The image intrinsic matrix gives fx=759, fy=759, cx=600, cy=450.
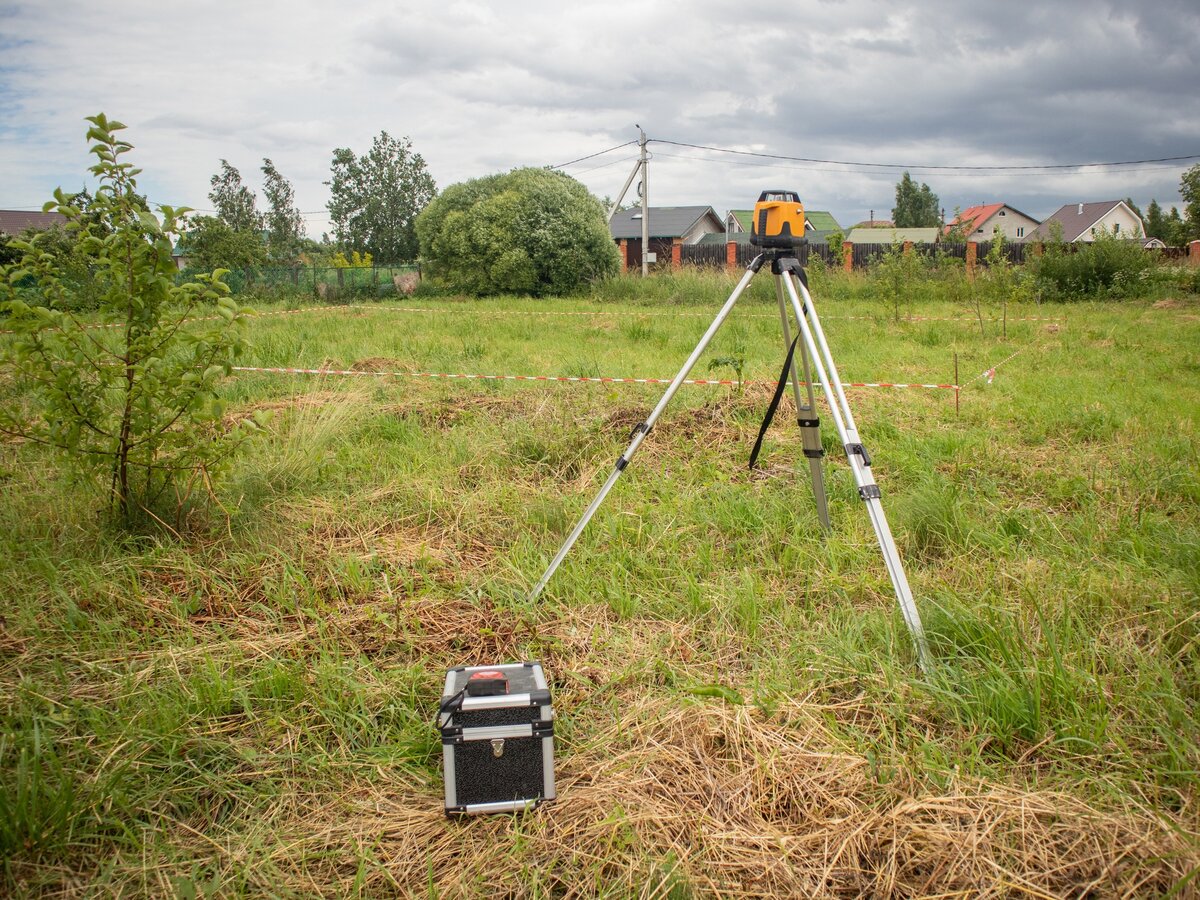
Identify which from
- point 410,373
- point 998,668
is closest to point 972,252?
point 410,373

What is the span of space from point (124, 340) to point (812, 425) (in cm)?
319

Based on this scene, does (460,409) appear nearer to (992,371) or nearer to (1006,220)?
(992,371)

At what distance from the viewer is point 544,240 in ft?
74.4

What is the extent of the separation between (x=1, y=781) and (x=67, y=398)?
187 centimetres

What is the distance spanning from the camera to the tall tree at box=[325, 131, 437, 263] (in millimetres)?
47312

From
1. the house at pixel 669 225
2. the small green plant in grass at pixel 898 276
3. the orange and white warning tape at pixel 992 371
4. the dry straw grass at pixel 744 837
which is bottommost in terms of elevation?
the dry straw grass at pixel 744 837

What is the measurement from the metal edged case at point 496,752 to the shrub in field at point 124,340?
1.99 m

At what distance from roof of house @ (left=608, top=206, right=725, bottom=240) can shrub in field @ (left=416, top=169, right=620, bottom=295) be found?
2750 cm

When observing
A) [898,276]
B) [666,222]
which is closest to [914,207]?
[666,222]

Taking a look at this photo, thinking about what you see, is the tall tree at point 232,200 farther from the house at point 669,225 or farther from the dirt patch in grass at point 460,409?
the dirt patch in grass at point 460,409

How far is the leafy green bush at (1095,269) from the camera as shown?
56.3ft

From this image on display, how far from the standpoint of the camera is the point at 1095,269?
57.4ft

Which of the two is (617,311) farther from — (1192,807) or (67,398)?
(1192,807)

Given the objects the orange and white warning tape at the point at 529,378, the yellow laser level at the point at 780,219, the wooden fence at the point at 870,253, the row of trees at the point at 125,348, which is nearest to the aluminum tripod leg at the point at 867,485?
the yellow laser level at the point at 780,219
